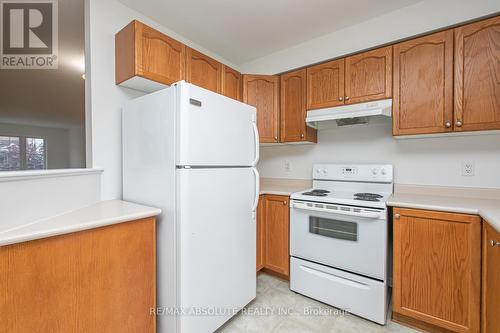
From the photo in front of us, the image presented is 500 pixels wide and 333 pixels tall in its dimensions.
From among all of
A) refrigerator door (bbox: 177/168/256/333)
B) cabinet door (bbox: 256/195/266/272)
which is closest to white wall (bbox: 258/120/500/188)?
cabinet door (bbox: 256/195/266/272)

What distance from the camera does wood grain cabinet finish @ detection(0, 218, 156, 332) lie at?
89 cm

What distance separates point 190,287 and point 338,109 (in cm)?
189

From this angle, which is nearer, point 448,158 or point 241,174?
point 241,174

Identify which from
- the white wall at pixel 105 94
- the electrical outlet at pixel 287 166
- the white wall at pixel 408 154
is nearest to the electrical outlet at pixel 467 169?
the white wall at pixel 408 154

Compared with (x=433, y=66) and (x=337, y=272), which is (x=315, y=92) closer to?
(x=433, y=66)

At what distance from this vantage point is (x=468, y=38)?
1.59m

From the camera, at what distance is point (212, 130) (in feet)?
4.83

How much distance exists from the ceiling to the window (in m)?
2.23

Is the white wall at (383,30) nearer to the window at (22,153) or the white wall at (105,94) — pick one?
the white wall at (105,94)

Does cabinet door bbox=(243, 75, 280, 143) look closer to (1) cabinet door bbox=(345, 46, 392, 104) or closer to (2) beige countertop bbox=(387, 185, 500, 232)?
(1) cabinet door bbox=(345, 46, 392, 104)

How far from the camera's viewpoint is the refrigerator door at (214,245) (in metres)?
1.32

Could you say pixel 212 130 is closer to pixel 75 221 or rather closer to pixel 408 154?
pixel 75 221

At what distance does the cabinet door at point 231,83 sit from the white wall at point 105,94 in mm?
918

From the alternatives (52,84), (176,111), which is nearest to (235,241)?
(176,111)
